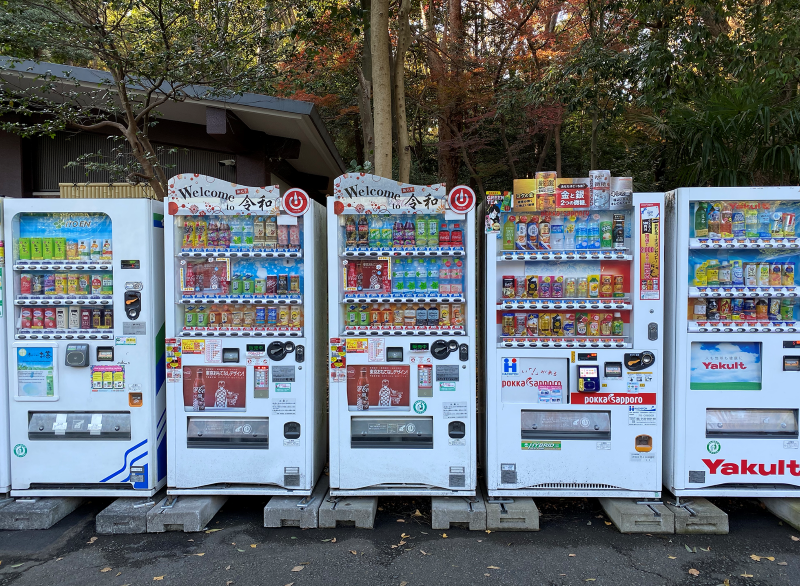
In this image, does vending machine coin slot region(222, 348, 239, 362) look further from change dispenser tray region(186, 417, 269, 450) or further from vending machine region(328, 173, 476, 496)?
vending machine region(328, 173, 476, 496)

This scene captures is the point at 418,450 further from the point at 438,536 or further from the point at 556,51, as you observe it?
the point at 556,51

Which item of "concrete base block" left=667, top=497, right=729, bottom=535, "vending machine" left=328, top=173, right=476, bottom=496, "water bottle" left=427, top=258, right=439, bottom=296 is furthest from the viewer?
"water bottle" left=427, top=258, right=439, bottom=296

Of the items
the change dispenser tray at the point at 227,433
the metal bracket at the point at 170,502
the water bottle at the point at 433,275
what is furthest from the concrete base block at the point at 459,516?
the metal bracket at the point at 170,502

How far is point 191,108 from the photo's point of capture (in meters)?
7.24

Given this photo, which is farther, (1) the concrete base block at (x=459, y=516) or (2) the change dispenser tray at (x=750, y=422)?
Result: (2) the change dispenser tray at (x=750, y=422)

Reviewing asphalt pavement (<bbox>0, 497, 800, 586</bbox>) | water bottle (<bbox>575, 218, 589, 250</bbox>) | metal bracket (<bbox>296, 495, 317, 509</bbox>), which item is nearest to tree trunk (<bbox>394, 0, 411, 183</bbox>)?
water bottle (<bbox>575, 218, 589, 250</bbox>)

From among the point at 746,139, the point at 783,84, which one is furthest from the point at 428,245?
the point at 783,84

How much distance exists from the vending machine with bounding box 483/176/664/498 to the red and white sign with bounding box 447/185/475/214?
0.17 m

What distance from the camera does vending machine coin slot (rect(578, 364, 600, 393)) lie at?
3.84 metres

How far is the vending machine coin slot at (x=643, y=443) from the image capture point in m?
3.84

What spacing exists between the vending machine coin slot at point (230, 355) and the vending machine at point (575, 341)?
1.95 m

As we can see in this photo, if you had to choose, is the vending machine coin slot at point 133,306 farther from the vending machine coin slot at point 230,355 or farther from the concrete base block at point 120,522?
the concrete base block at point 120,522

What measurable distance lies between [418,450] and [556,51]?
10.4m

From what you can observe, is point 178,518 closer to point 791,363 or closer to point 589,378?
point 589,378
